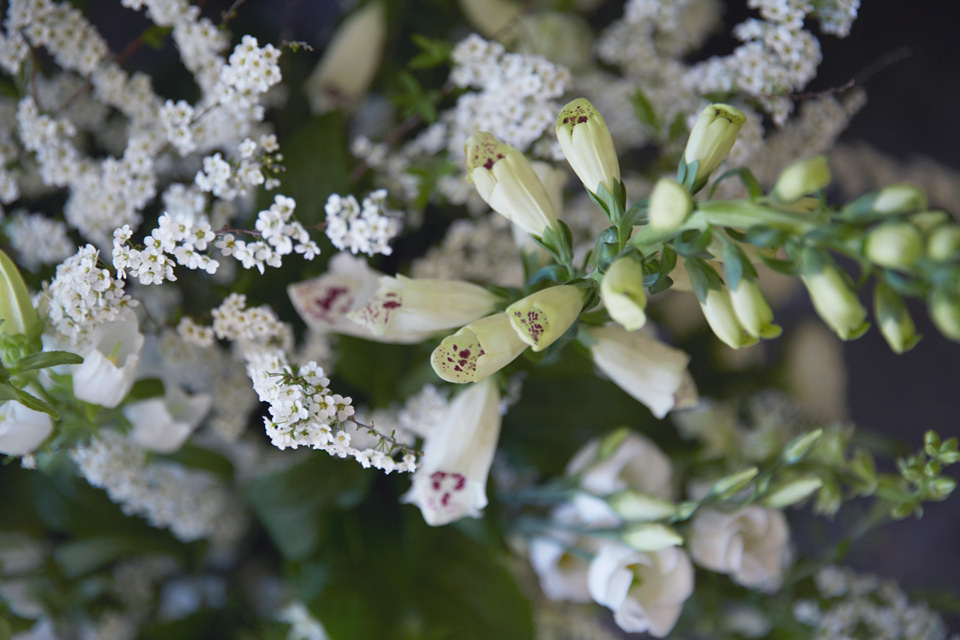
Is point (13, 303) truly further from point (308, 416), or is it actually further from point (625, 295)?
point (625, 295)

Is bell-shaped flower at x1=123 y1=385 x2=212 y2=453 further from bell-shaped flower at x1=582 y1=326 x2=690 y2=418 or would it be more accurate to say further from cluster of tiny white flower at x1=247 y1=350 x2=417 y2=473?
bell-shaped flower at x1=582 y1=326 x2=690 y2=418

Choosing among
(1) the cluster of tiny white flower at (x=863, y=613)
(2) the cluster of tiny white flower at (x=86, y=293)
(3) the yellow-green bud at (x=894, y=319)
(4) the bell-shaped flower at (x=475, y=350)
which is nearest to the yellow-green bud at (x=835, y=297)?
→ (3) the yellow-green bud at (x=894, y=319)

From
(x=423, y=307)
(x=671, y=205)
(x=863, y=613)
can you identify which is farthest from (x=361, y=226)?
(x=863, y=613)

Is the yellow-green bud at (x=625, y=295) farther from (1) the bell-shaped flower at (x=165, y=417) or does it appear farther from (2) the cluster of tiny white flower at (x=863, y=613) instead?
(2) the cluster of tiny white flower at (x=863, y=613)

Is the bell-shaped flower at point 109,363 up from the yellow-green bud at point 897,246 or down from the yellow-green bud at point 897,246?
Result: up

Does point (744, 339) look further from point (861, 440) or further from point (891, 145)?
point (891, 145)

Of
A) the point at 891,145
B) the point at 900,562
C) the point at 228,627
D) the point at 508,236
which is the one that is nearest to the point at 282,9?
the point at 508,236
